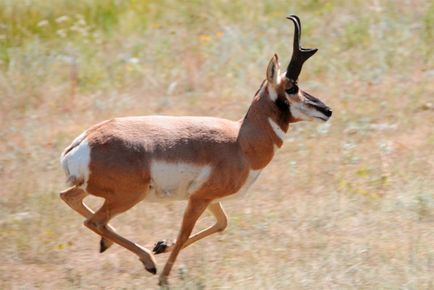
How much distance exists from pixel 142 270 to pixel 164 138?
1308mm

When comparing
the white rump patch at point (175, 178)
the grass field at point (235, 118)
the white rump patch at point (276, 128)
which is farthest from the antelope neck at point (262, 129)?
the grass field at point (235, 118)

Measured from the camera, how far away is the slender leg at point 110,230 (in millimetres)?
8531

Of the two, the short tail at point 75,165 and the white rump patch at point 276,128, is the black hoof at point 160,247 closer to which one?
the short tail at point 75,165

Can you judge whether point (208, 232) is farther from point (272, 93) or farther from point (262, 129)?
point (272, 93)

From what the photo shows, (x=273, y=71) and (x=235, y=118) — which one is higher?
(x=273, y=71)

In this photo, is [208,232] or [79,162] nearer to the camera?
[79,162]

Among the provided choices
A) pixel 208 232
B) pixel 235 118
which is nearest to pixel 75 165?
pixel 208 232

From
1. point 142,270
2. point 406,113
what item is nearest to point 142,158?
point 142,270

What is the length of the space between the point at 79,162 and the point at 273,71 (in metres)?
1.92

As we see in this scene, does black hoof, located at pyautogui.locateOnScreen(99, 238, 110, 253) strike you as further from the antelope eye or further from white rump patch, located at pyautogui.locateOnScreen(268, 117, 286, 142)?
the antelope eye

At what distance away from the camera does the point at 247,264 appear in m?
8.98

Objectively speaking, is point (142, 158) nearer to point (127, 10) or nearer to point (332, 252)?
point (332, 252)

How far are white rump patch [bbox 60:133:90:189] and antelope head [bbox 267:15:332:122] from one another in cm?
178

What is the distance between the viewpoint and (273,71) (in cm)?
891
